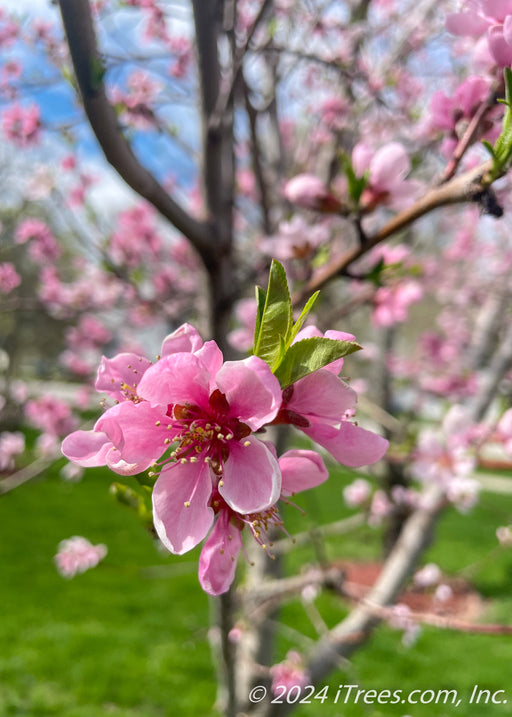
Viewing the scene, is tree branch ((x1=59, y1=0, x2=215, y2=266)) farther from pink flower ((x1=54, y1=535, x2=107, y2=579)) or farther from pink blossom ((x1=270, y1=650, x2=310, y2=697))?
pink flower ((x1=54, y1=535, x2=107, y2=579))

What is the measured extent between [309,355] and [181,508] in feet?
0.79

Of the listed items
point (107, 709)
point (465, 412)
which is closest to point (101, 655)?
point (107, 709)

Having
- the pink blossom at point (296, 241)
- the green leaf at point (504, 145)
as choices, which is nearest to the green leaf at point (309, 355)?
the green leaf at point (504, 145)

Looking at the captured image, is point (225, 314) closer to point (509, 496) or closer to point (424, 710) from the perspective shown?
point (424, 710)

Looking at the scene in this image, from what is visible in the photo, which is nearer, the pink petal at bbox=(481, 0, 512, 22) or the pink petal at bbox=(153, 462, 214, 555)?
the pink petal at bbox=(153, 462, 214, 555)

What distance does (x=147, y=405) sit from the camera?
636 mm

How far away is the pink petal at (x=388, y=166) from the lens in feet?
3.68

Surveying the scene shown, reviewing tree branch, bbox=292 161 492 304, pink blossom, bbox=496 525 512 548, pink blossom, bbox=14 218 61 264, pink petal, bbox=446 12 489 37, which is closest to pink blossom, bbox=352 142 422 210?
tree branch, bbox=292 161 492 304

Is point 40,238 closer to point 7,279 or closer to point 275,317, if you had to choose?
point 7,279

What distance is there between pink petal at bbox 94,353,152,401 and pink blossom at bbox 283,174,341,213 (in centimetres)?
70

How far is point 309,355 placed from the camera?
0.59m

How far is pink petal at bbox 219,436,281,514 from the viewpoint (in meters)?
0.60

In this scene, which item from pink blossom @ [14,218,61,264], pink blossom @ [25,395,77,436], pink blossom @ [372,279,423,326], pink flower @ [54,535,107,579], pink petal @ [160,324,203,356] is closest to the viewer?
pink petal @ [160,324,203,356]

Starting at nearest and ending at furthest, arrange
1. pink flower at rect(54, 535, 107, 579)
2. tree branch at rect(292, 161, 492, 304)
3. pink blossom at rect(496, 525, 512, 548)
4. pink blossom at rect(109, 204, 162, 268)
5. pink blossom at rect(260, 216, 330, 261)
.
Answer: tree branch at rect(292, 161, 492, 304), pink blossom at rect(260, 216, 330, 261), pink blossom at rect(496, 525, 512, 548), pink flower at rect(54, 535, 107, 579), pink blossom at rect(109, 204, 162, 268)
